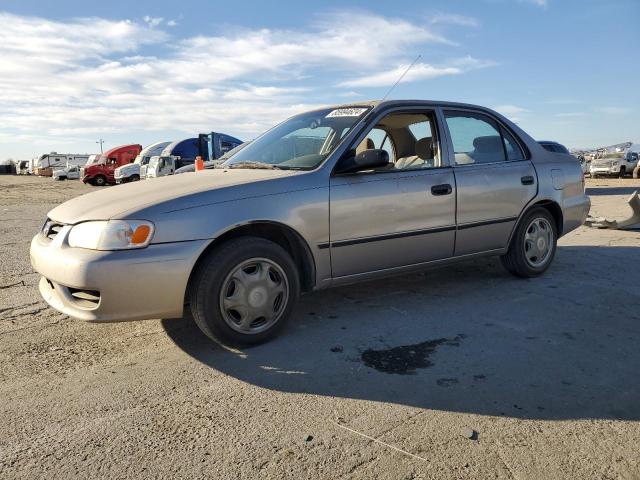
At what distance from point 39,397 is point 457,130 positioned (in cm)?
364

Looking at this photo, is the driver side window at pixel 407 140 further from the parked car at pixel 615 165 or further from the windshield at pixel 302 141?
the parked car at pixel 615 165

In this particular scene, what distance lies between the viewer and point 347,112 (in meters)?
4.18

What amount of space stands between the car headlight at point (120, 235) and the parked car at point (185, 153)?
74.4ft

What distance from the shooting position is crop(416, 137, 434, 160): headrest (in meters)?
4.32

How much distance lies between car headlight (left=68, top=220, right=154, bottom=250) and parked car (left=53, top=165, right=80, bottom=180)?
4286 cm

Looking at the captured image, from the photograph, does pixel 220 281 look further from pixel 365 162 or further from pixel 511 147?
pixel 511 147

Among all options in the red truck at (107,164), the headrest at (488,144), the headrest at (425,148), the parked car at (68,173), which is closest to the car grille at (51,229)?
the headrest at (425,148)

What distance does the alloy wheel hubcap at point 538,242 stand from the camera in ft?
16.1

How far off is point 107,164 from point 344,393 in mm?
33602

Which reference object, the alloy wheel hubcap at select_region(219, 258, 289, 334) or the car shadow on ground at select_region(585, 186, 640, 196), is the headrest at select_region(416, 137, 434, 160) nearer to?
the alloy wheel hubcap at select_region(219, 258, 289, 334)

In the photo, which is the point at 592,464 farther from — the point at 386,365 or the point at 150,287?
the point at 150,287

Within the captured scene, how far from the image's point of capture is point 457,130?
447 centimetres

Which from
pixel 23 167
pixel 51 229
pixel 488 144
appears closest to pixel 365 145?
pixel 488 144

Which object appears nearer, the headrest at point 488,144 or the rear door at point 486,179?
the rear door at point 486,179
